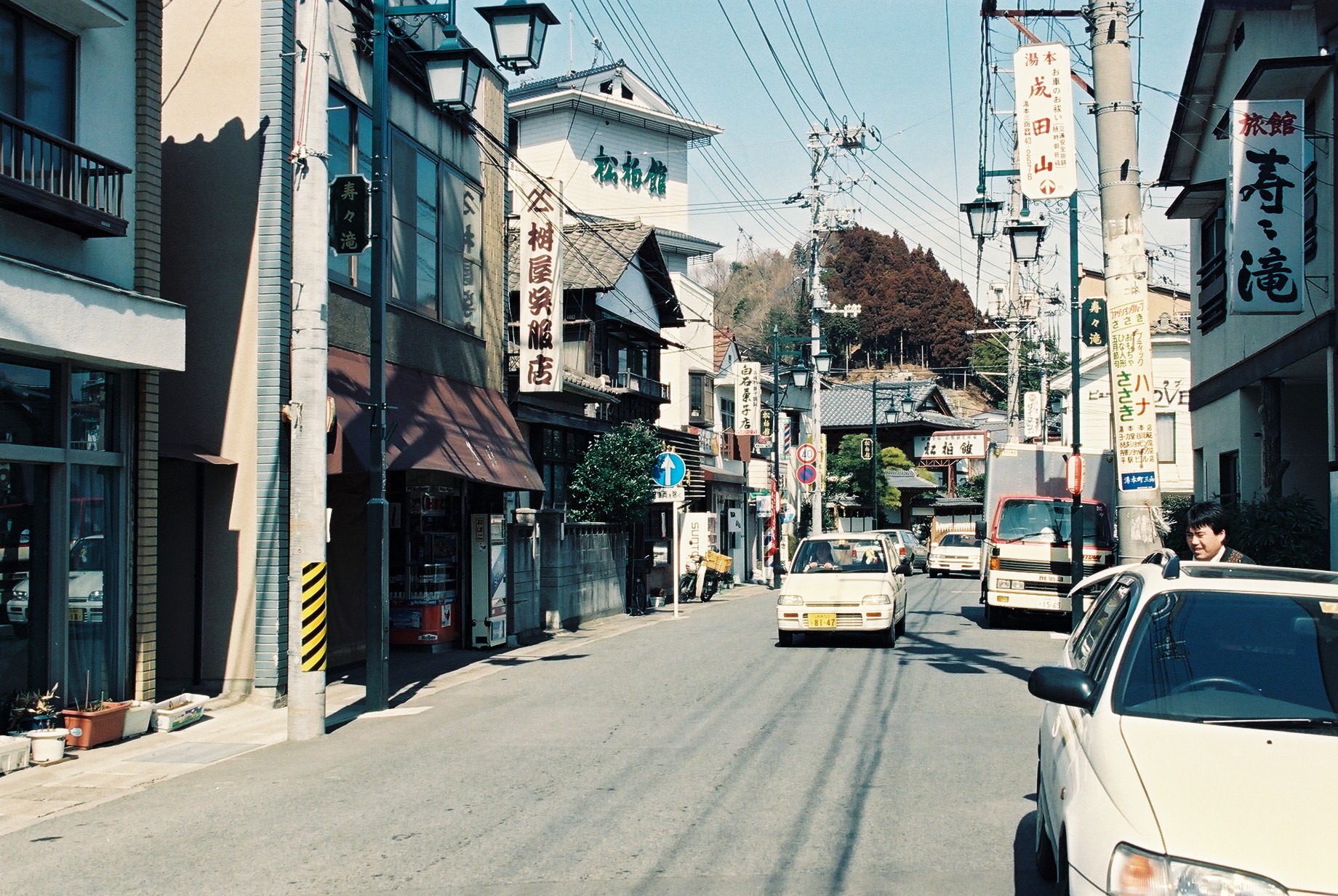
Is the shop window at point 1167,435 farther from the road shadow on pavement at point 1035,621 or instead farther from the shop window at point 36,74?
the shop window at point 36,74

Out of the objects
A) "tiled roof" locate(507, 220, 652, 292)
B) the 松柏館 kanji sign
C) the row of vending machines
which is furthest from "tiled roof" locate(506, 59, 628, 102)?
the row of vending machines

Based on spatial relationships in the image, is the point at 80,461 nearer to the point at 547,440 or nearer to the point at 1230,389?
the point at 547,440

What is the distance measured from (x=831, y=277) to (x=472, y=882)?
72.7m

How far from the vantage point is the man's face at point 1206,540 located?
26.4 feet

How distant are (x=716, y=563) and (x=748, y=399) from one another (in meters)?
10.7

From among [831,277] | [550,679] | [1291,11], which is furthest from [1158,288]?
[550,679]

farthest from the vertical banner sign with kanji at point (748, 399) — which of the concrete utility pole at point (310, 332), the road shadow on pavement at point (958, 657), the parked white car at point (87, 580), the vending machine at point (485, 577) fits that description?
the parked white car at point (87, 580)

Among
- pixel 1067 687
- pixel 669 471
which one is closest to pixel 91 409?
pixel 1067 687

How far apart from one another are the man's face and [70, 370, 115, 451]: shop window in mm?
10019

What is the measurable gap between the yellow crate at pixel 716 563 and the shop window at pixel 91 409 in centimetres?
2391

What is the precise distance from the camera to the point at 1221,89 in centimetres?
1875

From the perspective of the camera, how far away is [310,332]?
11477 millimetres

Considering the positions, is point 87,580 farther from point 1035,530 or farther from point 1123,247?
point 1035,530

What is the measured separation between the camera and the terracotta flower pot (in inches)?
415
